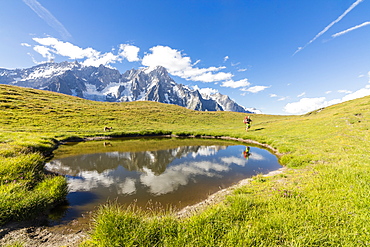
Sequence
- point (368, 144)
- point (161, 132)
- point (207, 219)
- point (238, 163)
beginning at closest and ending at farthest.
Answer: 1. point (207, 219)
2. point (368, 144)
3. point (238, 163)
4. point (161, 132)

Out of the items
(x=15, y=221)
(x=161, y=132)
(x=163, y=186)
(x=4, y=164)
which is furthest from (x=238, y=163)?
(x=161, y=132)

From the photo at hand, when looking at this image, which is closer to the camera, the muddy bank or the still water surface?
the muddy bank

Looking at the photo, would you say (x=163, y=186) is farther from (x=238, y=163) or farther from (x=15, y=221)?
(x=238, y=163)

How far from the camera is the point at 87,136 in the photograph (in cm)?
3969

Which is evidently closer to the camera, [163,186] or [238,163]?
[163,186]

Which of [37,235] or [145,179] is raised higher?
[37,235]

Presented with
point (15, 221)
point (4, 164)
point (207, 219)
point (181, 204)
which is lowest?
point (181, 204)

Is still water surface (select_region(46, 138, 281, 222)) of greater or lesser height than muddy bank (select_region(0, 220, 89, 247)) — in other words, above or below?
below

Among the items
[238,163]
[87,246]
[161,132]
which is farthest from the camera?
[161,132]

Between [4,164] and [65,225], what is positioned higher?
[4,164]

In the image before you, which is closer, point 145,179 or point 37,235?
point 37,235

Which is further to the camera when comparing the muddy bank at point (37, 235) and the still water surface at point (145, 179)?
the still water surface at point (145, 179)

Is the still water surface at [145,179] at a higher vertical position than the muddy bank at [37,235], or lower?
lower

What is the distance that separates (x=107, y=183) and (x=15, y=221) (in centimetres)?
630
